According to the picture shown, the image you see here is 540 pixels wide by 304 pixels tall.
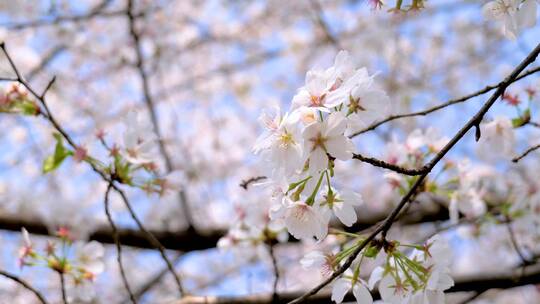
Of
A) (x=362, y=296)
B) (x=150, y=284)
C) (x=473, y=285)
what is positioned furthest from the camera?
(x=150, y=284)

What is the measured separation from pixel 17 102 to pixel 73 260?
21.4 inches

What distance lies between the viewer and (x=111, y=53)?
6.05 metres

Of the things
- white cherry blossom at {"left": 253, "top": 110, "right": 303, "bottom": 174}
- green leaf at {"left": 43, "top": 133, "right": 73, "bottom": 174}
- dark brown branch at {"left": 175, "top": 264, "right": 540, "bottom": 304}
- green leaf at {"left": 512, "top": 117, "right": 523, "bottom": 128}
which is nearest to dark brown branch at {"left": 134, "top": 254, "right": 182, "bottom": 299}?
dark brown branch at {"left": 175, "top": 264, "right": 540, "bottom": 304}

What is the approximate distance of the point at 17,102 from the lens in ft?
5.89

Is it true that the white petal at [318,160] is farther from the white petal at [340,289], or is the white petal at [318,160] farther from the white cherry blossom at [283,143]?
the white petal at [340,289]

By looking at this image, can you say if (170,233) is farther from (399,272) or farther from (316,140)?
(316,140)

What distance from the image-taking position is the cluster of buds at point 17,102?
178cm

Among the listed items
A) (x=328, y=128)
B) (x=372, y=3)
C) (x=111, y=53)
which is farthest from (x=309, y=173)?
(x=111, y=53)

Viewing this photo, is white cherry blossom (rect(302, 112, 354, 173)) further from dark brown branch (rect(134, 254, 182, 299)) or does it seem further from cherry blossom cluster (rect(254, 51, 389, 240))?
dark brown branch (rect(134, 254, 182, 299))

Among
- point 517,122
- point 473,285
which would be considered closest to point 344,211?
point 473,285

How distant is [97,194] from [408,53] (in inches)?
146

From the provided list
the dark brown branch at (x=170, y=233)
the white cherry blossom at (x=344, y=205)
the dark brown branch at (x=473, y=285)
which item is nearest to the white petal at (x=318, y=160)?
the white cherry blossom at (x=344, y=205)

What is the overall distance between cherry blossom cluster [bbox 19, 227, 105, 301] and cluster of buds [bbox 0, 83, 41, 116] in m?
0.41

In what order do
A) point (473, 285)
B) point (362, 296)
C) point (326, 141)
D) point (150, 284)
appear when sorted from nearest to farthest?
point (326, 141) < point (362, 296) < point (473, 285) < point (150, 284)
